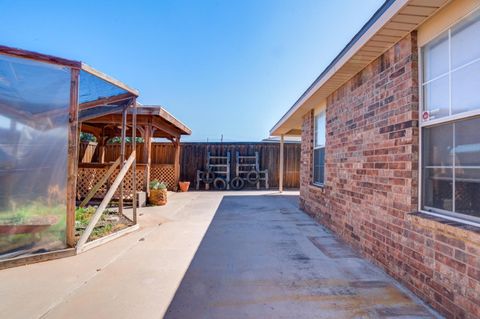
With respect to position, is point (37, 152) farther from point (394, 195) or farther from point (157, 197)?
point (157, 197)

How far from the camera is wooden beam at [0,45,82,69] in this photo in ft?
10.4

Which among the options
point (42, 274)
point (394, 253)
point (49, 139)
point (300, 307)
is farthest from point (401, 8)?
point (42, 274)

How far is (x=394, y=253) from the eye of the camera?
9.46 ft

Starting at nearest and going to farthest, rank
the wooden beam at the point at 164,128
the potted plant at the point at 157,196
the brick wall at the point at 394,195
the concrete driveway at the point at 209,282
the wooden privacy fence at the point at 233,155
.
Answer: the brick wall at the point at 394,195 → the concrete driveway at the point at 209,282 → the potted plant at the point at 157,196 → the wooden beam at the point at 164,128 → the wooden privacy fence at the point at 233,155

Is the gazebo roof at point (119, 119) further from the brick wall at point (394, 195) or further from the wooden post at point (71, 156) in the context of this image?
the brick wall at point (394, 195)

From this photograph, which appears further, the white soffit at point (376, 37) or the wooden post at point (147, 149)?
the wooden post at point (147, 149)

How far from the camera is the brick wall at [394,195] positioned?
2064mm

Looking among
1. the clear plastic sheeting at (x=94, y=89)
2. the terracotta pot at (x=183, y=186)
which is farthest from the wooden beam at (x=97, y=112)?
the terracotta pot at (x=183, y=186)

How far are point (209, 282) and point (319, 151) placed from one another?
14.1 ft

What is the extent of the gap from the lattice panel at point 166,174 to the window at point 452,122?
9855 mm

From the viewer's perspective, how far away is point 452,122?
230cm

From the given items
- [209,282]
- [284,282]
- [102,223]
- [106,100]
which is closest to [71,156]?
[106,100]

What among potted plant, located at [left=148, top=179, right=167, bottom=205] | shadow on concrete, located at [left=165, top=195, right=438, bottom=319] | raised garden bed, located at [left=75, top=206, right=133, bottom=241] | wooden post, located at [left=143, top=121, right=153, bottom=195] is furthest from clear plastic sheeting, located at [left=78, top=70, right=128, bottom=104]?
potted plant, located at [left=148, top=179, right=167, bottom=205]

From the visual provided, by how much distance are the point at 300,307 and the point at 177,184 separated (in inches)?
384
